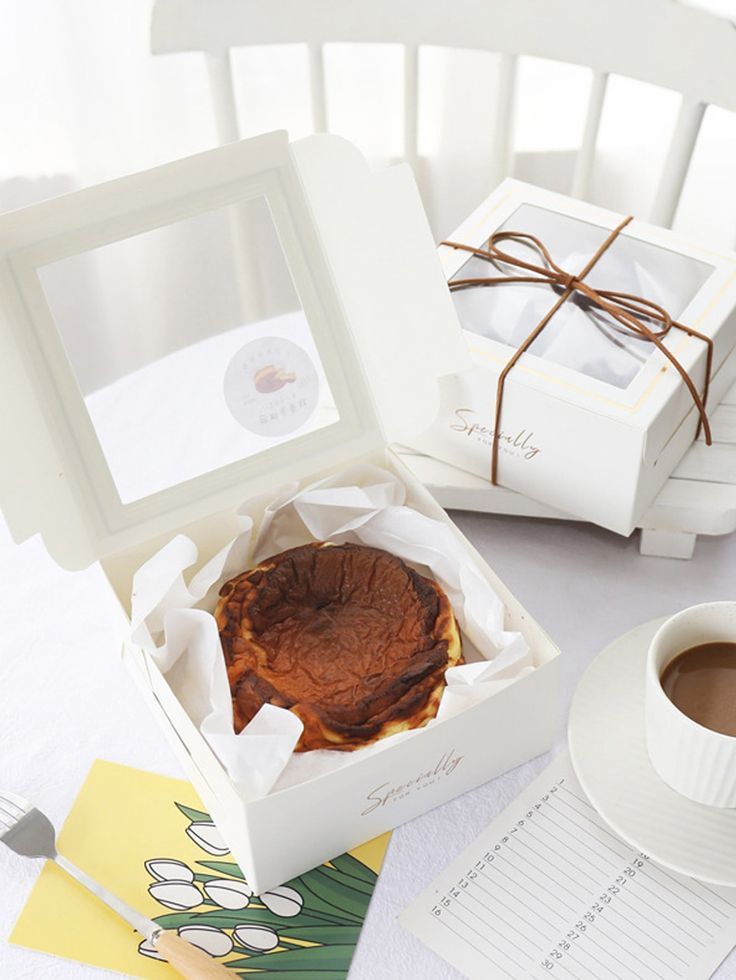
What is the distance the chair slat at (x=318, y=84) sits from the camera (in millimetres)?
1263

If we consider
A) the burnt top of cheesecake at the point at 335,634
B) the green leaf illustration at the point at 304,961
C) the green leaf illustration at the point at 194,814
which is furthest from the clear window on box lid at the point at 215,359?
the green leaf illustration at the point at 304,961

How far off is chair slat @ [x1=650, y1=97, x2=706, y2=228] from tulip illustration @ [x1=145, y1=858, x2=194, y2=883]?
89cm

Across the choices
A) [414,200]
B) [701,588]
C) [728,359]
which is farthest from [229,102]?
[701,588]

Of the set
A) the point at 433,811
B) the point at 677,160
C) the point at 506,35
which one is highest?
the point at 506,35

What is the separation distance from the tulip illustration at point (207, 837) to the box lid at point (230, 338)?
0.20 metres

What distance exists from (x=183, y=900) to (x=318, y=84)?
0.87 m

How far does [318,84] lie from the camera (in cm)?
128

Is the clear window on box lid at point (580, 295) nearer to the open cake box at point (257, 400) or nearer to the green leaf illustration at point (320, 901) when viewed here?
the open cake box at point (257, 400)

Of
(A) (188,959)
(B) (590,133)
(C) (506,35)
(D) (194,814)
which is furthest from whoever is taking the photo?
(B) (590,133)

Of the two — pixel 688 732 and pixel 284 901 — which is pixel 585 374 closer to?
pixel 688 732

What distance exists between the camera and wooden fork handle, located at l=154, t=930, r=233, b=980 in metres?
0.72

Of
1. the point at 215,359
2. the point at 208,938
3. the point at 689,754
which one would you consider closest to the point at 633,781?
the point at 689,754

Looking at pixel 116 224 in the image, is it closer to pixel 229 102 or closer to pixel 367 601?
pixel 367 601

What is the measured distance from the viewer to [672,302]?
3.07ft
